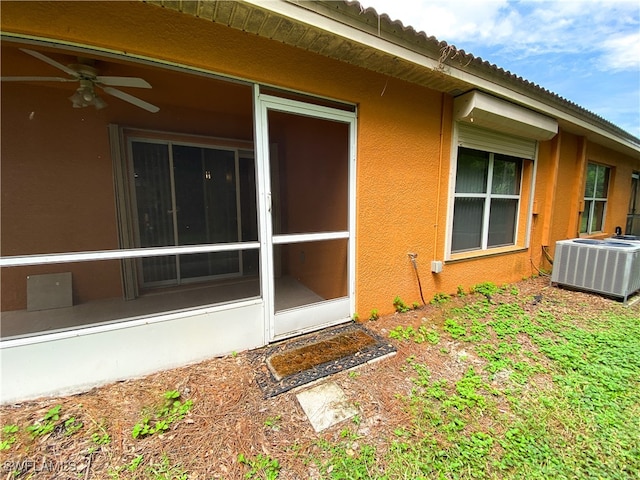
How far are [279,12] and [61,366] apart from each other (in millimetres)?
3156

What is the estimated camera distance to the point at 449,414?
1814mm

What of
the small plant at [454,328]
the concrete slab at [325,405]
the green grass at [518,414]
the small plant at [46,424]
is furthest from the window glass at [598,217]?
the small plant at [46,424]

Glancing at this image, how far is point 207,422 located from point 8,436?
1.19 meters

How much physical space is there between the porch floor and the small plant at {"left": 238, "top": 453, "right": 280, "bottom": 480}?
1.43 metres

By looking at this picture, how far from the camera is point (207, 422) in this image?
1.75m

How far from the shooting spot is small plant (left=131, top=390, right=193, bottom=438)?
5.42 ft

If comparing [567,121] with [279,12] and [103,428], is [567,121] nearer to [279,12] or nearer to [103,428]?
[279,12]

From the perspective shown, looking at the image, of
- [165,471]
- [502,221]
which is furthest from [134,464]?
[502,221]

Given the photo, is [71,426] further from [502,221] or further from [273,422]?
[502,221]

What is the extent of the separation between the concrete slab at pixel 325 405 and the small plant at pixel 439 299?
2293mm

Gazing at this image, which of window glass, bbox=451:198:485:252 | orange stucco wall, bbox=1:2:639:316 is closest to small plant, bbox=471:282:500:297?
orange stucco wall, bbox=1:2:639:316

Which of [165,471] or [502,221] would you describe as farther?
[502,221]

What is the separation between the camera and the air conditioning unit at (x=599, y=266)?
12.5ft

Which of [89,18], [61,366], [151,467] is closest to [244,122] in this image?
[89,18]
